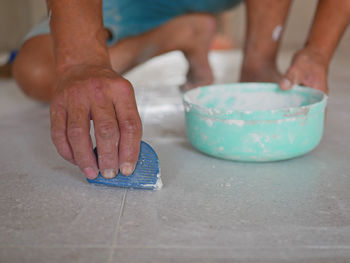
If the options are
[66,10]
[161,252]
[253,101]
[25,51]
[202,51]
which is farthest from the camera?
[202,51]

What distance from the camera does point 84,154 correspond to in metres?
0.72

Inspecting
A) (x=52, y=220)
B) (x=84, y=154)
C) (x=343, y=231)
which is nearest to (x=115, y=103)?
(x=84, y=154)

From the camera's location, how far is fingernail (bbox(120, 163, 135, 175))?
0.74m

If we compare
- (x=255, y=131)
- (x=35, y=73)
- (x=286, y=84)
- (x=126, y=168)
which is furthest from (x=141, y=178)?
(x=35, y=73)

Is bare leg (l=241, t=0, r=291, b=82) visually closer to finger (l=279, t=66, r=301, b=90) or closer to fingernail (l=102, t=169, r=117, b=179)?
finger (l=279, t=66, r=301, b=90)

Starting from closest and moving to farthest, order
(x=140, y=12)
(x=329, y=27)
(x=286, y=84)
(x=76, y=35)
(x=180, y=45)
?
1. (x=76, y=35)
2. (x=286, y=84)
3. (x=329, y=27)
4. (x=140, y=12)
5. (x=180, y=45)

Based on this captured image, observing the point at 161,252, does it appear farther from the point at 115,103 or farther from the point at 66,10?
the point at 66,10

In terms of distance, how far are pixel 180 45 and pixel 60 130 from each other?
1122 millimetres

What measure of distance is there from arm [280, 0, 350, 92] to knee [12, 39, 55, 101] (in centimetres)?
86

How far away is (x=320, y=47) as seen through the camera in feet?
3.85

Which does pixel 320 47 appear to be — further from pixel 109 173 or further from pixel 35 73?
pixel 35 73

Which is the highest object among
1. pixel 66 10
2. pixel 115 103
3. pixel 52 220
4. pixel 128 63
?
pixel 66 10

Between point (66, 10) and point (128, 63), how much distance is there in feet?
2.58

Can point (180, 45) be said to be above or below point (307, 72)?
below
